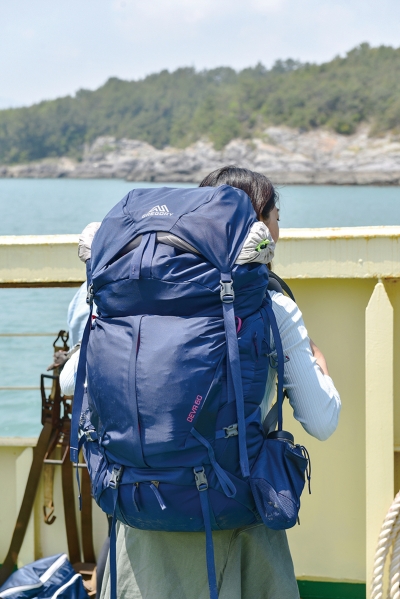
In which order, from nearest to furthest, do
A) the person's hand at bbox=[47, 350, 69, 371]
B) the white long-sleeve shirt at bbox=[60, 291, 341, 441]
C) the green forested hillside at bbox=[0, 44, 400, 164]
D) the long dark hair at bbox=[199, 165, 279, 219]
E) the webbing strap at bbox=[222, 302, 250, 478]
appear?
the webbing strap at bbox=[222, 302, 250, 478] < the white long-sleeve shirt at bbox=[60, 291, 341, 441] < the long dark hair at bbox=[199, 165, 279, 219] < the person's hand at bbox=[47, 350, 69, 371] < the green forested hillside at bbox=[0, 44, 400, 164]

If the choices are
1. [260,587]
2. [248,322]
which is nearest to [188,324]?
[248,322]

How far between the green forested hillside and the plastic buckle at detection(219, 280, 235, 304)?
97.3 m

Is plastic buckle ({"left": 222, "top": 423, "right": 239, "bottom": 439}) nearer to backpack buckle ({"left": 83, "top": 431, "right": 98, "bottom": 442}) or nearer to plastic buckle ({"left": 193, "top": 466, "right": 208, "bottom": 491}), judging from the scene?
plastic buckle ({"left": 193, "top": 466, "right": 208, "bottom": 491})

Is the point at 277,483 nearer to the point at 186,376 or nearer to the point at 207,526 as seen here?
the point at 207,526

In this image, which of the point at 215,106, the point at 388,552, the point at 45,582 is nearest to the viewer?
the point at 388,552

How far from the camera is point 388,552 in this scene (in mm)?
2064

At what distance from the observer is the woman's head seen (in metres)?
1.51

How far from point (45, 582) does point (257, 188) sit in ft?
4.75

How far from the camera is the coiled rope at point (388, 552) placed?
202cm

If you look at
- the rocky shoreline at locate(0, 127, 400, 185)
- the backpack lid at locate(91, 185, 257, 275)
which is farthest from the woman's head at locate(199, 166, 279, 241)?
the rocky shoreline at locate(0, 127, 400, 185)

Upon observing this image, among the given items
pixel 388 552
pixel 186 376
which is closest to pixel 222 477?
pixel 186 376

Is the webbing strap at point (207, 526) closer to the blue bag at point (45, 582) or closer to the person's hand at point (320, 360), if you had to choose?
the person's hand at point (320, 360)

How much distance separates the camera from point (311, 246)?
2158 millimetres

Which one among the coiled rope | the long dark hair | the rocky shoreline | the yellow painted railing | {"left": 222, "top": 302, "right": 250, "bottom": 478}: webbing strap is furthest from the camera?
the rocky shoreline
